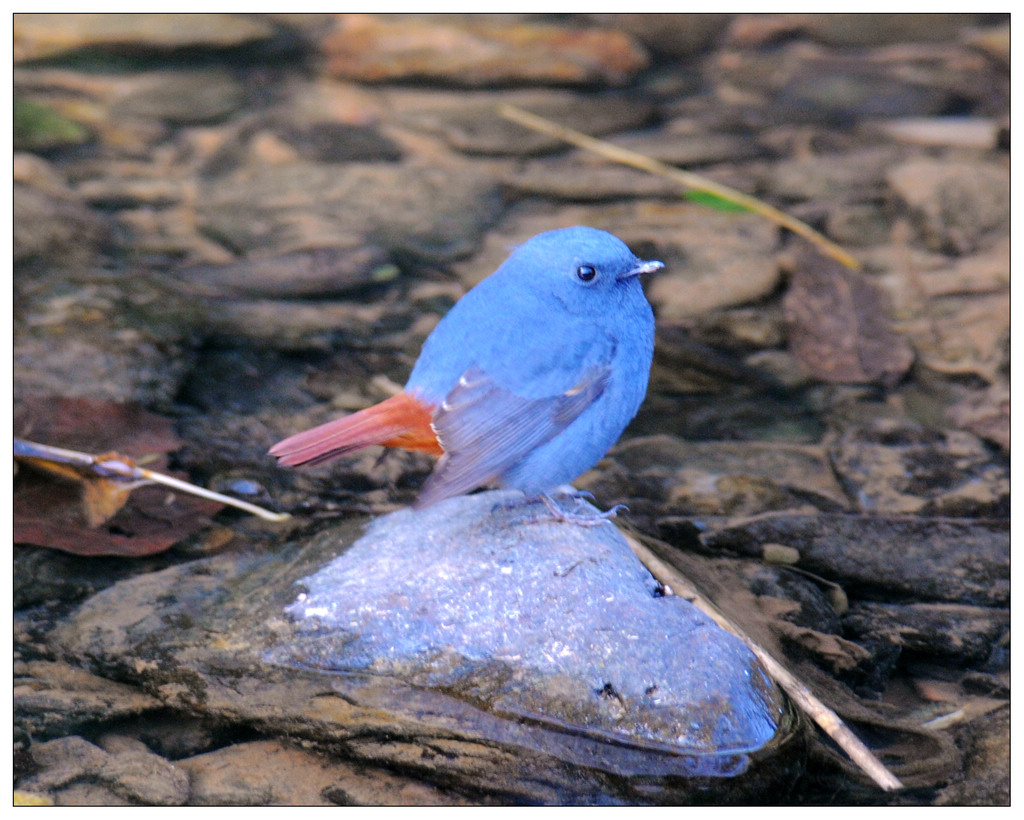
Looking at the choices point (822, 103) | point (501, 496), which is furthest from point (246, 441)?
point (822, 103)

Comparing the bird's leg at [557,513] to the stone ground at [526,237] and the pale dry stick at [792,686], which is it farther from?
the stone ground at [526,237]

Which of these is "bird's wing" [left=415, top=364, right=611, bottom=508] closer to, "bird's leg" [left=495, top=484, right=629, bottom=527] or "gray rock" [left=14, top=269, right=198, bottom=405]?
"bird's leg" [left=495, top=484, right=629, bottom=527]

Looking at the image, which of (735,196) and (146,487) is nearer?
(146,487)

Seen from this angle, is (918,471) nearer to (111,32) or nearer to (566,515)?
(566,515)

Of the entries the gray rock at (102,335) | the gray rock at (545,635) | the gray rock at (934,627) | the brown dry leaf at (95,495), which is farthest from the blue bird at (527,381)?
the gray rock at (102,335)

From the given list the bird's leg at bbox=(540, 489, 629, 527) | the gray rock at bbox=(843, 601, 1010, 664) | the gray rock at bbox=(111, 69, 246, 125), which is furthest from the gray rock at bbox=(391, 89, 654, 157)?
the gray rock at bbox=(843, 601, 1010, 664)

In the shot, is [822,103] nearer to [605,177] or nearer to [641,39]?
[641,39]
